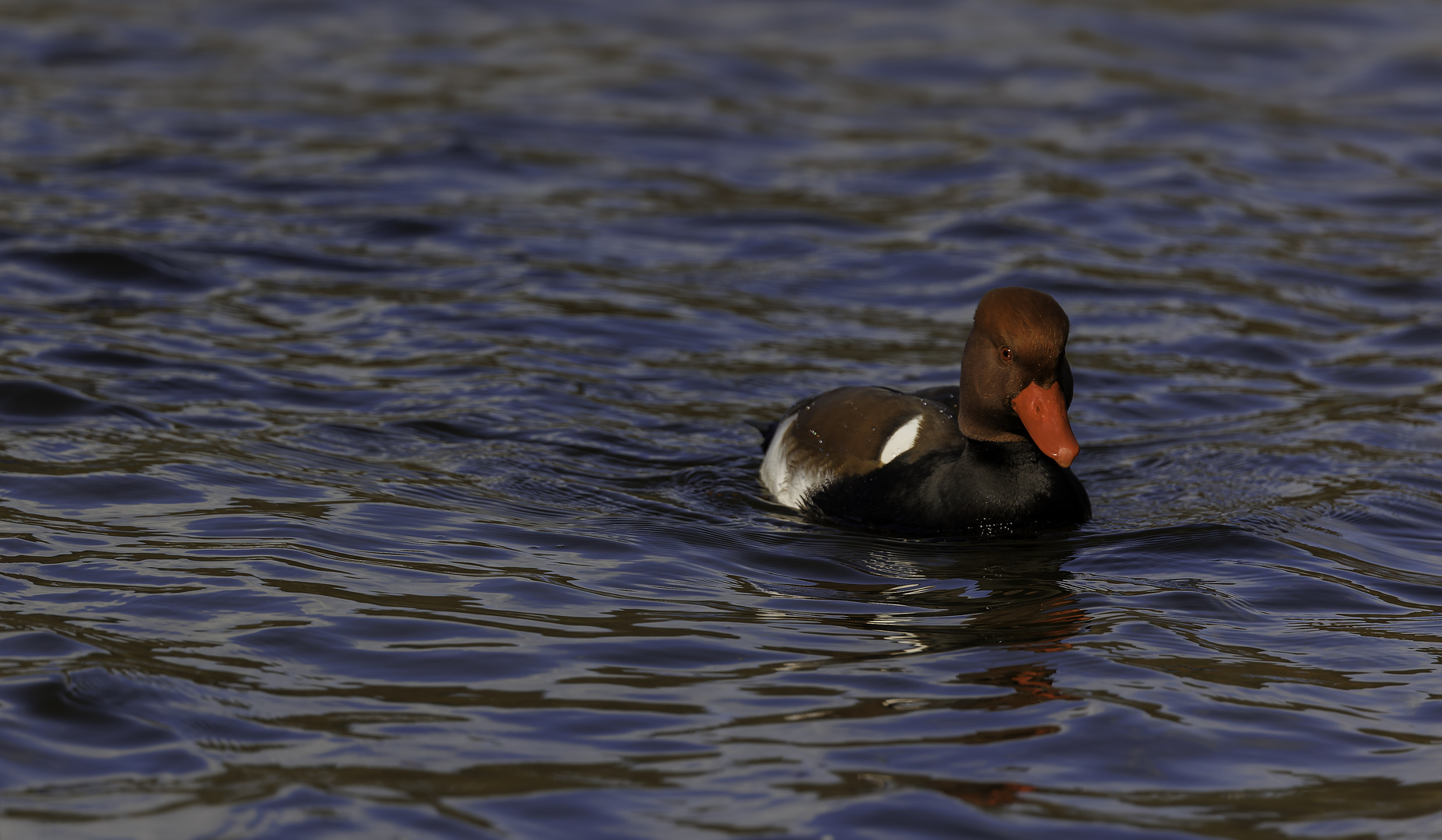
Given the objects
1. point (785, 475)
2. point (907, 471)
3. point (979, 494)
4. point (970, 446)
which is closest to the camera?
point (979, 494)

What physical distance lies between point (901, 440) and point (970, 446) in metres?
0.36

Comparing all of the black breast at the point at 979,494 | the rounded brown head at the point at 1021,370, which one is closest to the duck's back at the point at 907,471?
the black breast at the point at 979,494

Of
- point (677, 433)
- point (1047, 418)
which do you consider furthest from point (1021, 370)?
point (677, 433)

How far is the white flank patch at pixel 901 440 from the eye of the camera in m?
7.29

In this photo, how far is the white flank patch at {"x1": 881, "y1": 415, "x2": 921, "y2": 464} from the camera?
7285 mm

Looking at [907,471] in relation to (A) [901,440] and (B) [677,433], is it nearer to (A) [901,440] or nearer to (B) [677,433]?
(A) [901,440]

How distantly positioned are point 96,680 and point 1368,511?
5.27 metres

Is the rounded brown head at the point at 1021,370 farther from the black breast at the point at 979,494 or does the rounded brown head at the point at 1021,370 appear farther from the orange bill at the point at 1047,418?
the black breast at the point at 979,494

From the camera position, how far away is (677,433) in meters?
8.57

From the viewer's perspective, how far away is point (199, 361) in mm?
9031

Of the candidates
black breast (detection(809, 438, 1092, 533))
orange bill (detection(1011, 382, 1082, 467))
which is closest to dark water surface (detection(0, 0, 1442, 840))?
black breast (detection(809, 438, 1092, 533))

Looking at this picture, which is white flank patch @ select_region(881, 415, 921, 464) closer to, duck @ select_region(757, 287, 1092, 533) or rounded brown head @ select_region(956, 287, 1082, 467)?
duck @ select_region(757, 287, 1092, 533)

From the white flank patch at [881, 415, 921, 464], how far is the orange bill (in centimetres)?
61

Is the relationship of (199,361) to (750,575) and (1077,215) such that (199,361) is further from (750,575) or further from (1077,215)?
(1077,215)
